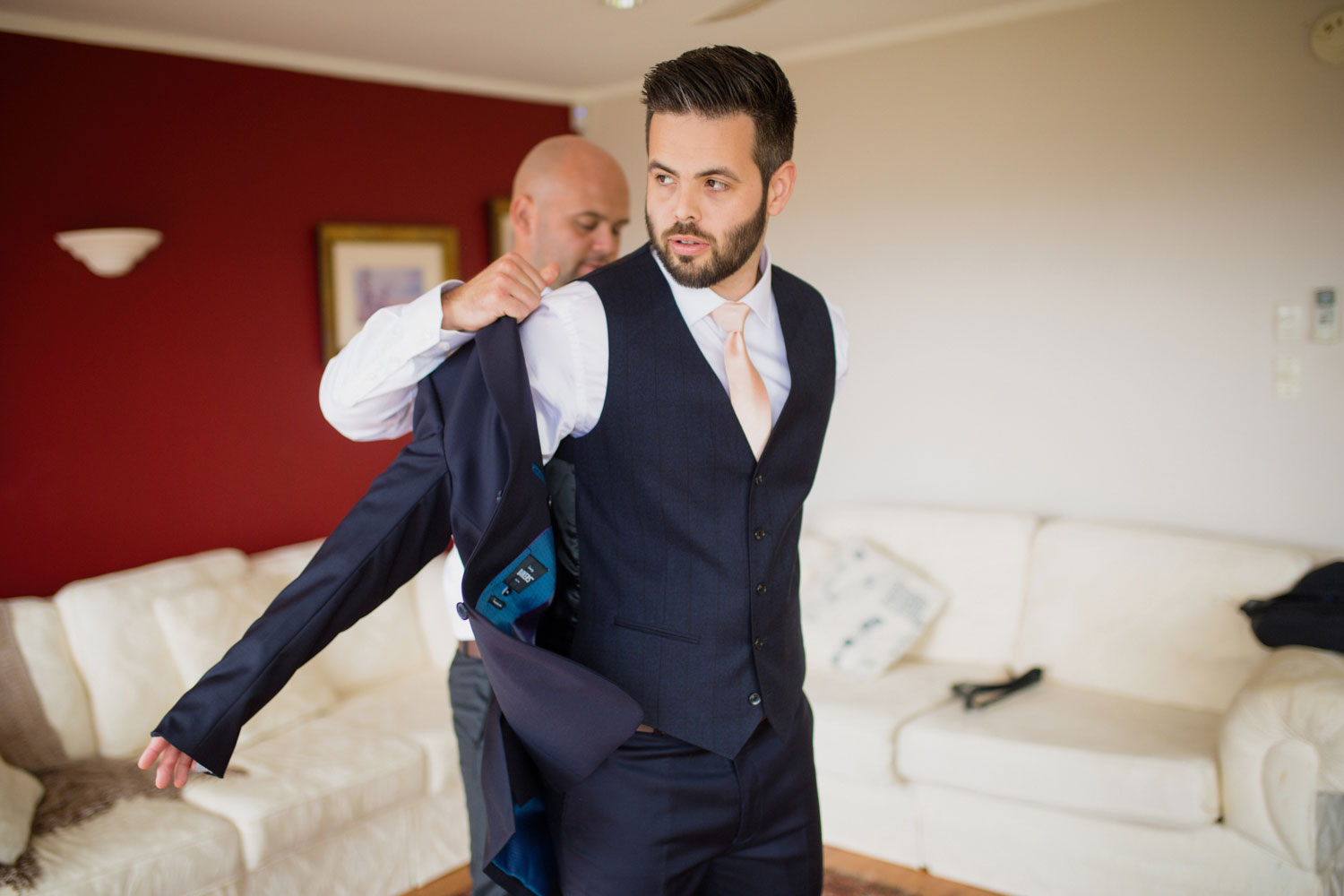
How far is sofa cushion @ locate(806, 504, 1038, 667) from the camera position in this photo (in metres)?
3.71

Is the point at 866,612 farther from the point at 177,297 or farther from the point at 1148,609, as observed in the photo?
the point at 177,297

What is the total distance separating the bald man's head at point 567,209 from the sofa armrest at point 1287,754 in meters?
1.94

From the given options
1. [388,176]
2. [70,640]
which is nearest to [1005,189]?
[388,176]

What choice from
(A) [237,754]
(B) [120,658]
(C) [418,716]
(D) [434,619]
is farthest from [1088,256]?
(B) [120,658]

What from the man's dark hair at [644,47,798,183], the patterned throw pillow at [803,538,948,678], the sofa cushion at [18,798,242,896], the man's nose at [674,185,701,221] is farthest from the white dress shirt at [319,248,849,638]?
the patterned throw pillow at [803,538,948,678]

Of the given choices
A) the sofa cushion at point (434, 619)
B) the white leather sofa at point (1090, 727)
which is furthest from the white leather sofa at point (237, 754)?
the white leather sofa at point (1090, 727)

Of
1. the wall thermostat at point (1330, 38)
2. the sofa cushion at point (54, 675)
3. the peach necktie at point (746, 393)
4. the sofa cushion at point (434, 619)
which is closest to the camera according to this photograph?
the peach necktie at point (746, 393)

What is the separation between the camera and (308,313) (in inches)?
162

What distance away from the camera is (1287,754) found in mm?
2596

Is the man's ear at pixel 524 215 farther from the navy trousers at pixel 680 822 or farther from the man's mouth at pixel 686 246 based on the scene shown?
the navy trousers at pixel 680 822

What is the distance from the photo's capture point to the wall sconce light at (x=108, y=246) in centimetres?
341

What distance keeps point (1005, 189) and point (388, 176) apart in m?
2.37

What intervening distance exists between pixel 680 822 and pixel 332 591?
20.6 inches

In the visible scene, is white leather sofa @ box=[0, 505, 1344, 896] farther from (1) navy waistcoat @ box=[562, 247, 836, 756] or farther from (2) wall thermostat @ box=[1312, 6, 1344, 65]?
(1) navy waistcoat @ box=[562, 247, 836, 756]
